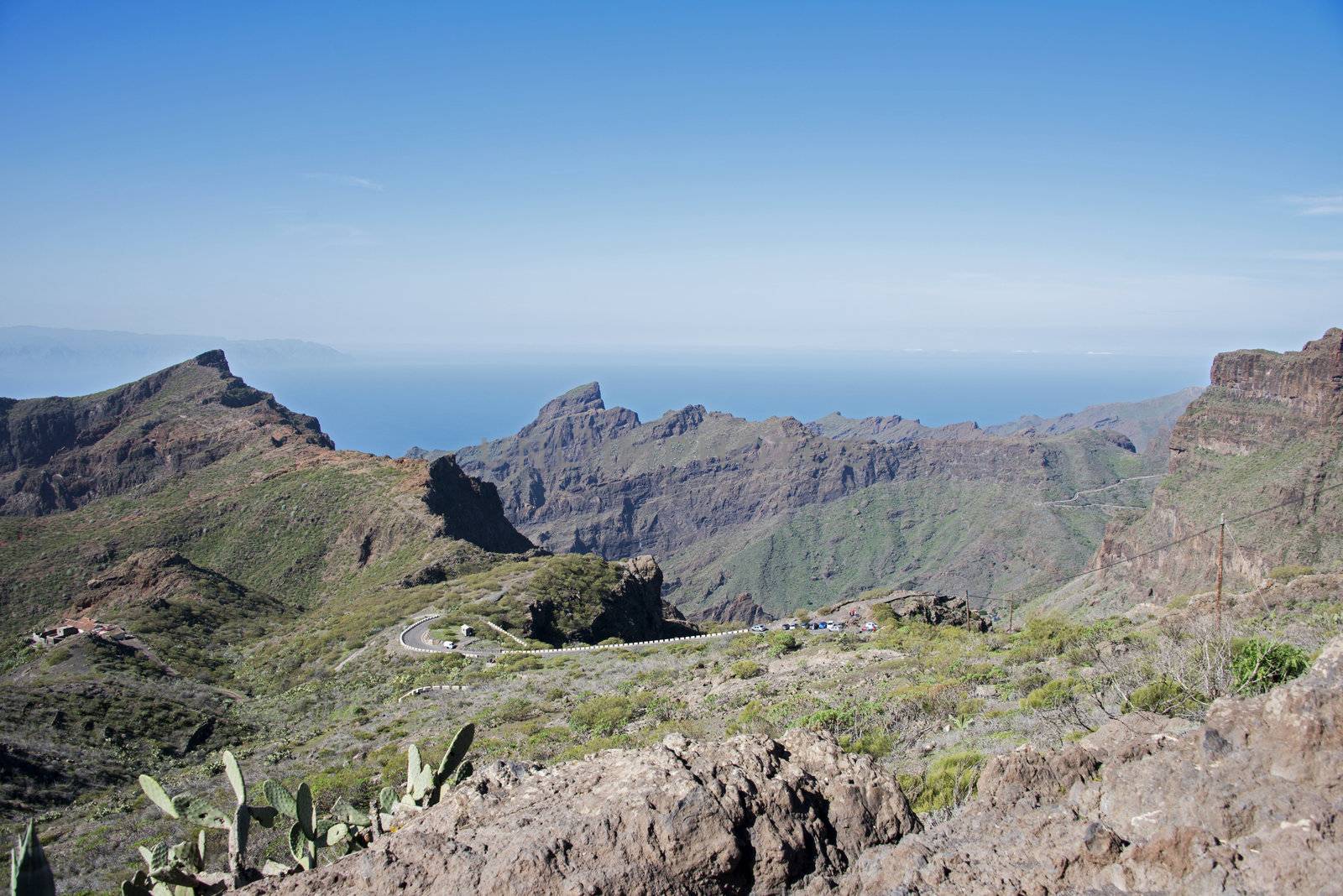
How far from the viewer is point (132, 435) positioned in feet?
272

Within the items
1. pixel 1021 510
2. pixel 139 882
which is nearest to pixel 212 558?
pixel 139 882

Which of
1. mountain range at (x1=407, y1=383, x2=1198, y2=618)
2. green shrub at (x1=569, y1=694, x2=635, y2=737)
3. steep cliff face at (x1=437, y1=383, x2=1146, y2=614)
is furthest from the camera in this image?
steep cliff face at (x1=437, y1=383, x2=1146, y2=614)

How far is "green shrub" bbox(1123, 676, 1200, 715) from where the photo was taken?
9.43 metres

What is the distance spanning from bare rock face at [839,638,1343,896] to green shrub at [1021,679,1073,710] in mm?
6573

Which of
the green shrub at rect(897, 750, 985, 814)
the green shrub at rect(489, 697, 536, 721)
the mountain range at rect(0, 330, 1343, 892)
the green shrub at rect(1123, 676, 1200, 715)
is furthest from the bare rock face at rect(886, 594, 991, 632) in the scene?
the green shrub at rect(897, 750, 985, 814)

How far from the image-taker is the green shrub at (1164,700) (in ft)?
30.9

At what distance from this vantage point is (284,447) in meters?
74.1

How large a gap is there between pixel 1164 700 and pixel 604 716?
45.3ft

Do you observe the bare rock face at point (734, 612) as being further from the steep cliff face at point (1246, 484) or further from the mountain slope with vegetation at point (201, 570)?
the mountain slope with vegetation at point (201, 570)

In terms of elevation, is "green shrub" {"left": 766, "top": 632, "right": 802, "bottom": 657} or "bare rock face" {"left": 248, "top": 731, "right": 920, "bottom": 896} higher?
"bare rock face" {"left": 248, "top": 731, "right": 920, "bottom": 896}

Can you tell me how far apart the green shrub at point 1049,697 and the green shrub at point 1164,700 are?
2543 mm

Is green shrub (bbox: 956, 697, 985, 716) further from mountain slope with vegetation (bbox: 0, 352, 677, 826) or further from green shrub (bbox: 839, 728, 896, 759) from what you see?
mountain slope with vegetation (bbox: 0, 352, 677, 826)

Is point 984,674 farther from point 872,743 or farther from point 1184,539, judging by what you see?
point 1184,539

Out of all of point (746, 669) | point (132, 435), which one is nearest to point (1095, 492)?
point (746, 669)
